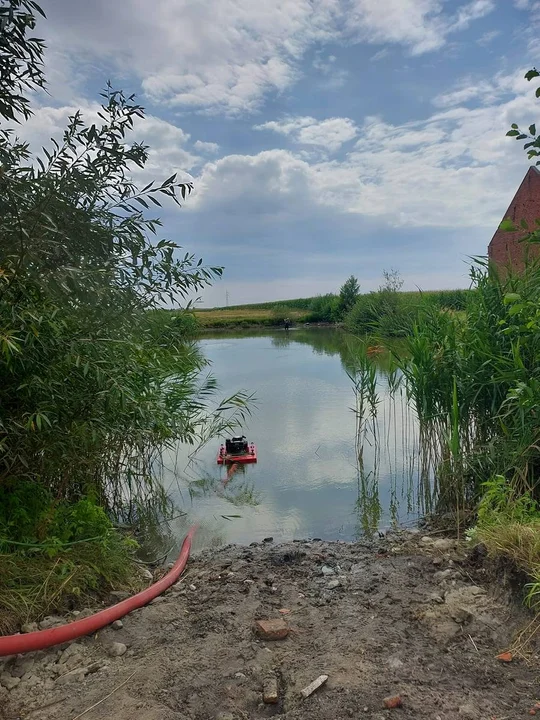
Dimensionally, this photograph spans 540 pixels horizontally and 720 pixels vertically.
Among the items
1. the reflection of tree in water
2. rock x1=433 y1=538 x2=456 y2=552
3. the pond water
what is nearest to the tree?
the reflection of tree in water

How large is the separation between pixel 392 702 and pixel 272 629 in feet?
2.87

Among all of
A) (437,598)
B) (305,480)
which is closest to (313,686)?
(437,598)

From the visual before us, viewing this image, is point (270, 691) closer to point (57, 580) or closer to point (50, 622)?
point (50, 622)

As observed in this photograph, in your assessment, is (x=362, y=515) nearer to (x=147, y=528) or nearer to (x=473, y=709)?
(x=147, y=528)

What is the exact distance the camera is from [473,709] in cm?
229

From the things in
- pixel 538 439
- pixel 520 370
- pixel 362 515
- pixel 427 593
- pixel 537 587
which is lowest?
pixel 362 515

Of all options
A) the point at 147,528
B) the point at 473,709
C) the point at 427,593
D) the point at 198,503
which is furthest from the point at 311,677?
the point at 198,503

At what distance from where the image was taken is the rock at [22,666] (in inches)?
110

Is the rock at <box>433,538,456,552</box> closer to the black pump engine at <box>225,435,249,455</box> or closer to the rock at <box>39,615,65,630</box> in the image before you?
the rock at <box>39,615,65,630</box>

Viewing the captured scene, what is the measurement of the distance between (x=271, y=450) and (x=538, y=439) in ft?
16.4

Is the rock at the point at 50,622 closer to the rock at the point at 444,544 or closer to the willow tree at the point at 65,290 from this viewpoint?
the willow tree at the point at 65,290

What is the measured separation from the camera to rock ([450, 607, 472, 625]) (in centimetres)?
308

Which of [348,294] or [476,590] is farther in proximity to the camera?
[348,294]

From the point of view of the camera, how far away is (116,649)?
9.80 ft
